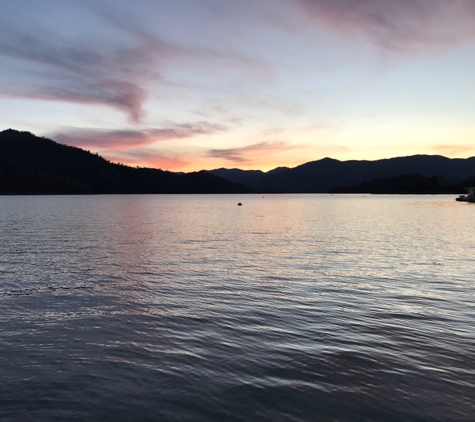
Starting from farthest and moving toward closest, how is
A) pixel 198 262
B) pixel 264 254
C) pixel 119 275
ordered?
pixel 264 254
pixel 198 262
pixel 119 275

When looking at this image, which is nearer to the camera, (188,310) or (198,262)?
(188,310)

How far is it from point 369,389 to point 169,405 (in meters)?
5.97

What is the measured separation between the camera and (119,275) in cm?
2986

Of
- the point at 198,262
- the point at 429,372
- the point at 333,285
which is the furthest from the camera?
the point at 198,262

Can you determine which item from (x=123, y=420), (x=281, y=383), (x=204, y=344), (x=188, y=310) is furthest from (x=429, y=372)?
(x=188, y=310)

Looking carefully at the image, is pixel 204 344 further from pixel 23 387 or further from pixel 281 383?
pixel 23 387

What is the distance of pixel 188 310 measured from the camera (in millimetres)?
20141

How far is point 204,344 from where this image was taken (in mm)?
15234

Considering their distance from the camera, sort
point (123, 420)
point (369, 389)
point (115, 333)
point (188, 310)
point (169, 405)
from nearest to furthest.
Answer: point (123, 420), point (169, 405), point (369, 389), point (115, 333), point (188, 310)

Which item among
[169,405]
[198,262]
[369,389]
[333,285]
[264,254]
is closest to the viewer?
[169,405]

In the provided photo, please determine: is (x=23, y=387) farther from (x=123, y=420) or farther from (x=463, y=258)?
(x=463, y=258)

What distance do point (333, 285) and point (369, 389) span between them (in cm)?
1478

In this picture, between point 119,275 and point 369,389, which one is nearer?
point 369,389

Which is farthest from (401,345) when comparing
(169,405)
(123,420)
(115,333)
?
(115,333)
